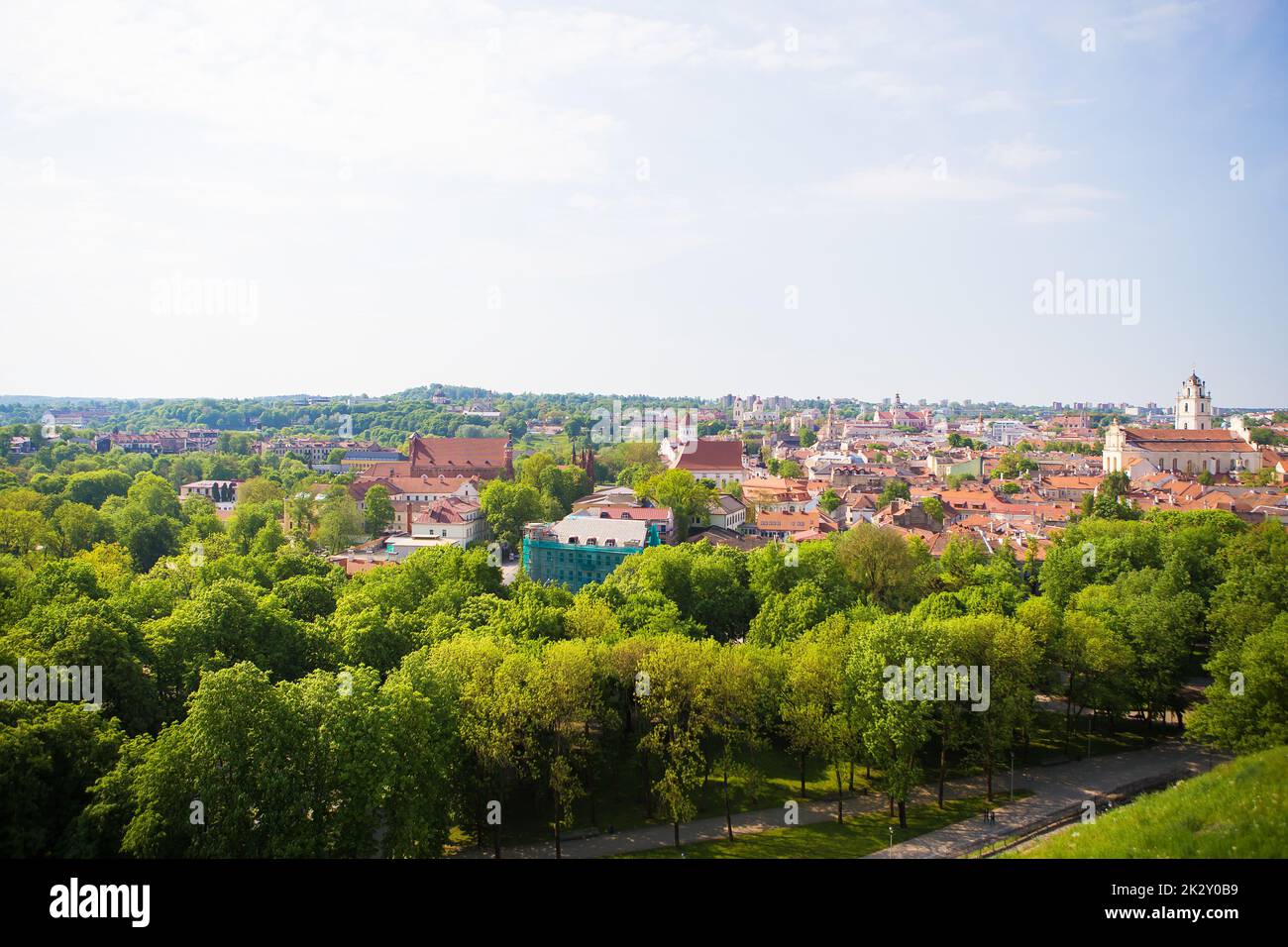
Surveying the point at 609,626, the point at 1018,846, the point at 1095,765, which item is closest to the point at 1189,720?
the point at 1095,765

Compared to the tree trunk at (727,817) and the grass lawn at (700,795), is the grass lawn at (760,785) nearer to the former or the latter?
the grass lawn at (700,795)

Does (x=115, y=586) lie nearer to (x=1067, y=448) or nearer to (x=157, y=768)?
(x=157, y=768)

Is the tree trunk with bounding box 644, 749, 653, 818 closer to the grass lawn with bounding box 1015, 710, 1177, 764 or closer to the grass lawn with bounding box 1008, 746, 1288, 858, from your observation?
the grass lawn with bounding box 1008, 746, 1288, 858

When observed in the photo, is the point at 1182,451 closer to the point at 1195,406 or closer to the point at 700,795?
the point at 1195,406

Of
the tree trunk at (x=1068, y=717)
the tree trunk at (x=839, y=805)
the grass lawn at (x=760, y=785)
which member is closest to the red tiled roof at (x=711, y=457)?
the tree trunk at (x=1068, y=717)

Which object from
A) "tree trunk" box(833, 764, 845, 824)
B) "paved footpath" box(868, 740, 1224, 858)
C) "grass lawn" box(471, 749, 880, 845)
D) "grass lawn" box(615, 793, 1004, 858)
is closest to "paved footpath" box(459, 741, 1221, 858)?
"paved footpath" box(868, 740, 1224, 858)

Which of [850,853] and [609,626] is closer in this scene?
[850,853]
